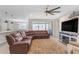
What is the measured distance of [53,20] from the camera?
42.6ft

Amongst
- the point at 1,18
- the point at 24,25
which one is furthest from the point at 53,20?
the point at 1,18

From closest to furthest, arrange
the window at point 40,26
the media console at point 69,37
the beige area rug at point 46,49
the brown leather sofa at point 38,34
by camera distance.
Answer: the beige area rug at point 46,49 < the media console at point 69,37 < the brown leather sofa at point 38,34 < the window at point 40,26

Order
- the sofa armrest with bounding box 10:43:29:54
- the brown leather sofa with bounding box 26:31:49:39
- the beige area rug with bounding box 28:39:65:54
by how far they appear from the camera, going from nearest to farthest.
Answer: the sofa armrest with bounding box 10:43:29:54, the beige area rug with bounding box 28:39:65:54, the brown leather sofa with bounding box 26:31:49:39

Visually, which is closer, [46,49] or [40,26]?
[46,49]

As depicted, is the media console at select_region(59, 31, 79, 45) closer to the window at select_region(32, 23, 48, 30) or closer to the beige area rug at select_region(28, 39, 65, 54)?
the beige area rug at select_region(28, 39, 65, 54)

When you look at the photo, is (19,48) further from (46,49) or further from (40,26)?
(40,26)

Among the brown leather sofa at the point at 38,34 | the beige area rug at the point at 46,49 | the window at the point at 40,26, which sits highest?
the window at the point at 40,26

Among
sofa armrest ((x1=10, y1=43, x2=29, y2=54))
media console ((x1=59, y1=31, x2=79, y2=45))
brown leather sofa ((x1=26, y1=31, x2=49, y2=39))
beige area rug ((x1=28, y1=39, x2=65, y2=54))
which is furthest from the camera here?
brown leather sofa ((x1=26, y1=31, x2=49, y2=39))

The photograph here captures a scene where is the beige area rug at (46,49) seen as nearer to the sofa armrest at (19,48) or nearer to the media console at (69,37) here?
the sofa armrest at (19,48)

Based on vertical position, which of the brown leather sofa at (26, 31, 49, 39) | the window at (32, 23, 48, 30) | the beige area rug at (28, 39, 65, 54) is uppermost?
the window at (32, 23, 48, 30)

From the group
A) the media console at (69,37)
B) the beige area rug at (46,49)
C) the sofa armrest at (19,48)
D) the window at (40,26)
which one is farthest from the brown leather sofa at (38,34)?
the sofa armrest at (19,48)

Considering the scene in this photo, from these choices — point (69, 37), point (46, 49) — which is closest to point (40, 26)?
point (69, 37)

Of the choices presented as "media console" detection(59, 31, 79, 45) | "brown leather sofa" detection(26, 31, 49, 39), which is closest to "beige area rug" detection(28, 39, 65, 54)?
"media console" detection(59, 31, 79, 45)
